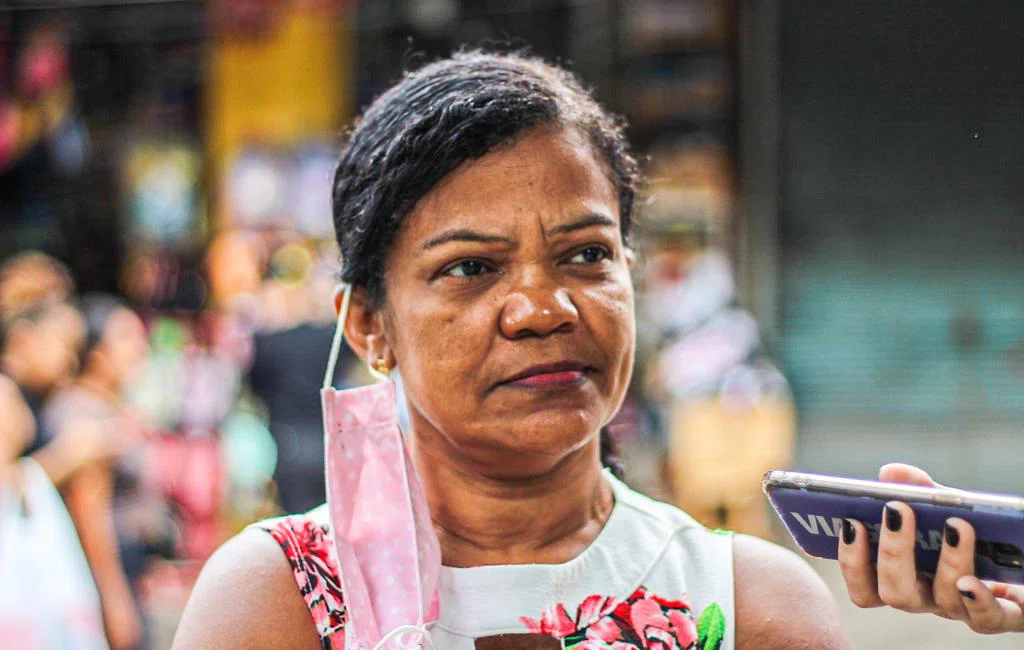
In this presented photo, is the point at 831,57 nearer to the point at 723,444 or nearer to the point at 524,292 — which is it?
the point at 723,444

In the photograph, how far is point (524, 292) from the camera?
1.59 m

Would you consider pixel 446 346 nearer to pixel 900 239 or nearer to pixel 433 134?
pixel 433 134

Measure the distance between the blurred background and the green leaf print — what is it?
4726mm

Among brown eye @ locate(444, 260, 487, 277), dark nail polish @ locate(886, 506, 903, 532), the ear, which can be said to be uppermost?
brown eye @ locate(444, 260, 487, 277)

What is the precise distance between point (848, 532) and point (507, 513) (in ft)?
1.69

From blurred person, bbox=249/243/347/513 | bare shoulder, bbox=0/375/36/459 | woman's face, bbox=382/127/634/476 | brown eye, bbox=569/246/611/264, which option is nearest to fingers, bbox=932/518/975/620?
woman's face, bbox=382/127/634/476

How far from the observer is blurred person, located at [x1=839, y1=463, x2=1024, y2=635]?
1.30 meters

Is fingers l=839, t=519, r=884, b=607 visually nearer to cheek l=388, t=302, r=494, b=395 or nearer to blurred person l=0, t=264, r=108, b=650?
cheek l=388, t=302, r=494, b=395

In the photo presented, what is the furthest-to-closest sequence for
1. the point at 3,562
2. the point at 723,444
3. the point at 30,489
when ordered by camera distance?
the point at 723,444 < the point at 30,489 < the point at 3,562

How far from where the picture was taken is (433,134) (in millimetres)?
1626

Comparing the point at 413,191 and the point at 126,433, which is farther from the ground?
the point at 413,191

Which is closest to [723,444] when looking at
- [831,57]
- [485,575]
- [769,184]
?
[769,184]

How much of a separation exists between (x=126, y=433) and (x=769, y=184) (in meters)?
4.81

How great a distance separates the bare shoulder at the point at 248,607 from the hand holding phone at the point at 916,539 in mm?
648
